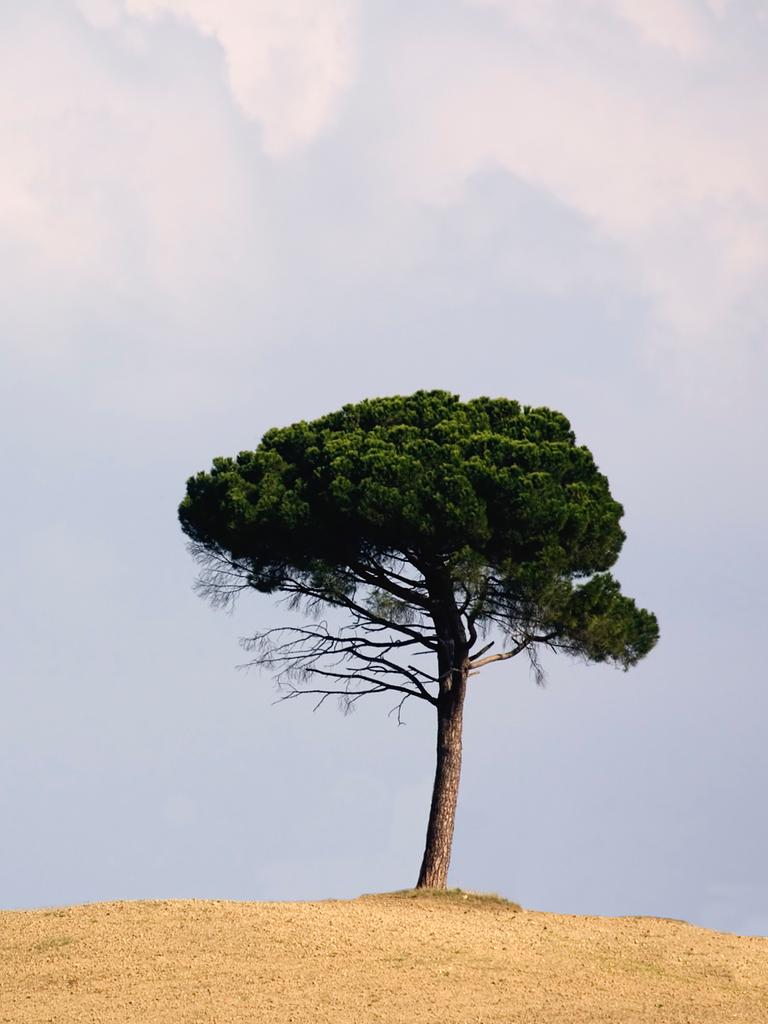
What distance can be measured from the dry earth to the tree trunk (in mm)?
1652

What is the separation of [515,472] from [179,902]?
9.61 metres

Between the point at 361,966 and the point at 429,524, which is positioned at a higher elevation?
the point at 429,524

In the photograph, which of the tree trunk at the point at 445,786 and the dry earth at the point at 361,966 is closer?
the dry earth at the point at 361,966

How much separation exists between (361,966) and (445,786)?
6.30m

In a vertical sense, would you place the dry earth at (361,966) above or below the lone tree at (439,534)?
below

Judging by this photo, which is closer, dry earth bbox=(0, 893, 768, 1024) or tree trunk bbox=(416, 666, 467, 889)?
dry earth bbox=(0, 893, 768, 1024)

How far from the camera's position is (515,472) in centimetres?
2483

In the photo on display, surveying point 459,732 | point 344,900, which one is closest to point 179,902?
point 344,900

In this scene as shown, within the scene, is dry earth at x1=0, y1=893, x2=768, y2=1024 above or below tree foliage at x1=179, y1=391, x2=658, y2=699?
below

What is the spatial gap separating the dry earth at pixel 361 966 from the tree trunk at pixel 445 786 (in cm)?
165

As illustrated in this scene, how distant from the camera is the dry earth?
57.5 feet

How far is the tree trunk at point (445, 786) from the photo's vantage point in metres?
24.6

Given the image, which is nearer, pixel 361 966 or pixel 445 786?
pixel 361 966

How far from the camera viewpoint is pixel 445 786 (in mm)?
24891
